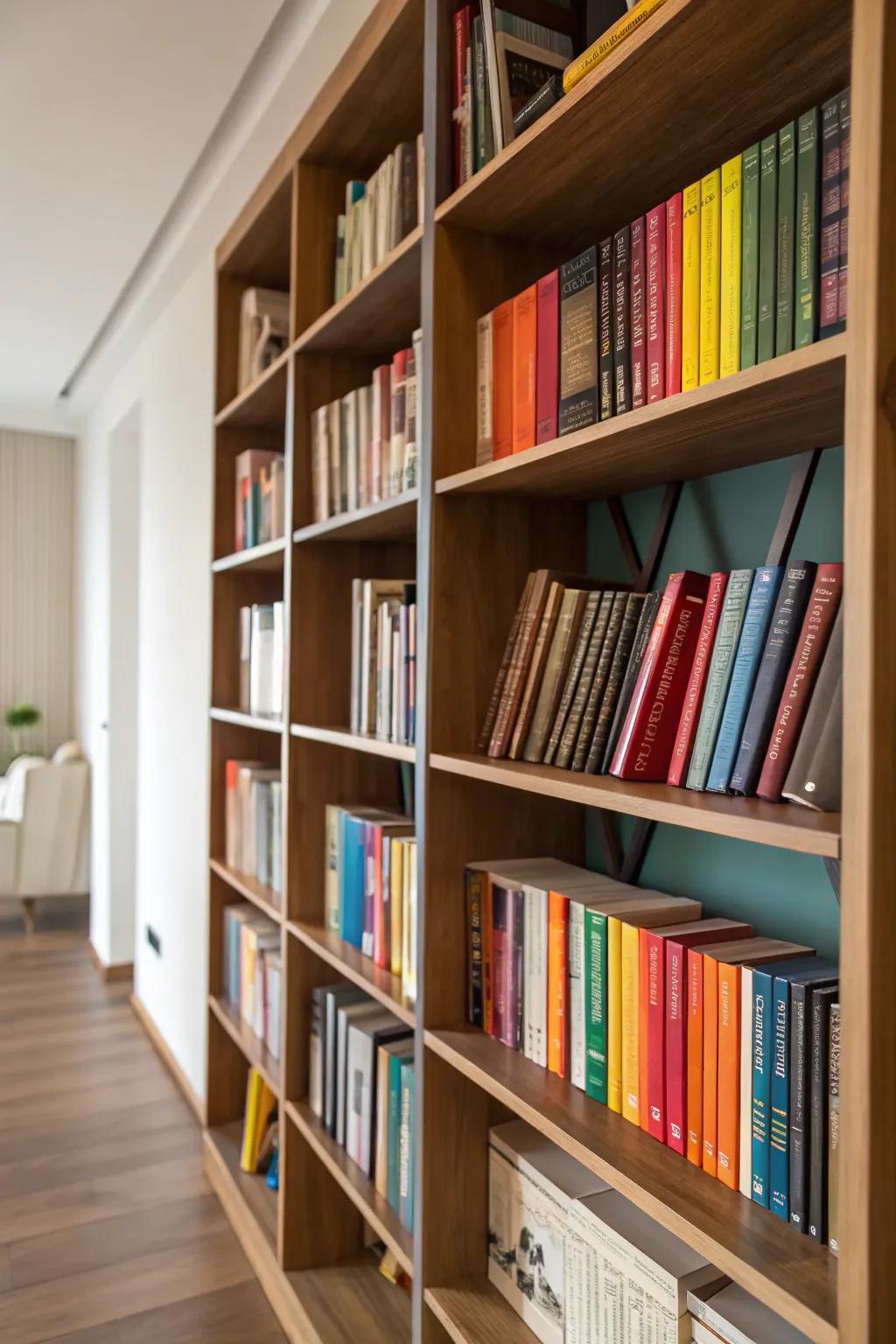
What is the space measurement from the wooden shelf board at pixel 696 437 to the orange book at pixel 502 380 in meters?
0.06

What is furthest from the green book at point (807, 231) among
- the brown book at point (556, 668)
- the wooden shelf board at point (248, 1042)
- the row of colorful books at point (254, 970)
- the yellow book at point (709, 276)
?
the wooden shelf board at point (248, 1042)

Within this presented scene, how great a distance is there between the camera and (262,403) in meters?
2.30

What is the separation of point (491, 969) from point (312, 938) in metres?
0.56

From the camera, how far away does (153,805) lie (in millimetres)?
A: 3432

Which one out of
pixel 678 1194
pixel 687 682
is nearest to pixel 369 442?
pixel 687 682

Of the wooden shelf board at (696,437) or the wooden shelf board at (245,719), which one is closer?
the wooden shelf board at (696,437)

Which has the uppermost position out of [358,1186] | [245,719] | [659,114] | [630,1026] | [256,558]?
[659,114]

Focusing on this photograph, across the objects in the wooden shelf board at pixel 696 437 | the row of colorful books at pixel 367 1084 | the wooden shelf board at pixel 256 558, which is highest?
the wooden shelf board at pixel 696 437

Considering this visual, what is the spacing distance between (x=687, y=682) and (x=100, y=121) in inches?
87.9

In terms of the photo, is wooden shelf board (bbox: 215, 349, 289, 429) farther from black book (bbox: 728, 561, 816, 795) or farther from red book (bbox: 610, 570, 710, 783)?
black book (bbox: 728, 561, 816, 795)

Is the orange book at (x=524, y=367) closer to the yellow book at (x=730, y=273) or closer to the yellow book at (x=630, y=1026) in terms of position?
the yellow book at (x=730, y=273)

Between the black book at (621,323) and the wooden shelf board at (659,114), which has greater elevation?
the wooden shelf board at (659,114)

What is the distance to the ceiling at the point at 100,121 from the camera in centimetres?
201

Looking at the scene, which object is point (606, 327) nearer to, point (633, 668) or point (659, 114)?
point (659, 114)
